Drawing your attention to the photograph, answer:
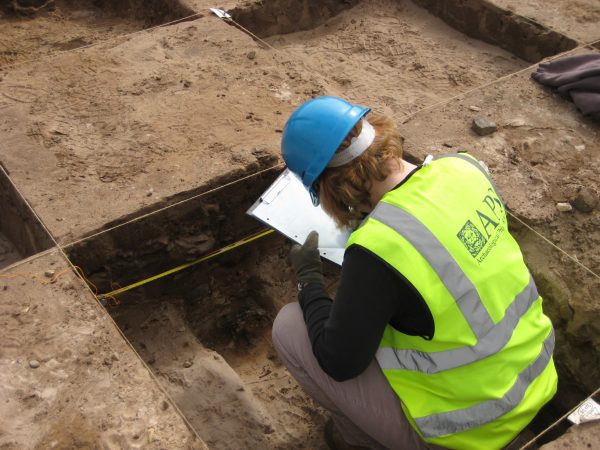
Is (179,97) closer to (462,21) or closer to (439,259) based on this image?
(439,259)

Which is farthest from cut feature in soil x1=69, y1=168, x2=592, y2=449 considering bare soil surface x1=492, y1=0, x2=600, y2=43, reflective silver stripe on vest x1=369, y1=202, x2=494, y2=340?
bare soil surface x1=492, y1=0, x2=600, y2=43

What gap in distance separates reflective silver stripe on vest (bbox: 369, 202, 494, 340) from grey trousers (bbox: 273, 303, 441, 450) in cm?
46

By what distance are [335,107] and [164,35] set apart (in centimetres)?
284

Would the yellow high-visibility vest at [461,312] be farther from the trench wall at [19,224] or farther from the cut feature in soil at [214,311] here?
the trench wall at [19,224]

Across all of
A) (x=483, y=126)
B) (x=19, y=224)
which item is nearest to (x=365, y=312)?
(x=483, y=126)

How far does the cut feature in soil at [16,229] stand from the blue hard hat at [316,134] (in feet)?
4.56

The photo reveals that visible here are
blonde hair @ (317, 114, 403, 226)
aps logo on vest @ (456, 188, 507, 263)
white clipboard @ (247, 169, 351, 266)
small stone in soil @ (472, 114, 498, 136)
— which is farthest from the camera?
small stone in soil @ (472, 114, 498, 136)

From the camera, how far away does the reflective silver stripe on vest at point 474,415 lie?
6.75 feet

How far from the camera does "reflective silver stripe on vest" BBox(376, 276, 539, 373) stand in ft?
6.55

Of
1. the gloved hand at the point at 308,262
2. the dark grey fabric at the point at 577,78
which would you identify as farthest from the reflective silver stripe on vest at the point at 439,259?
the dark grey fabric at the point at 577,78

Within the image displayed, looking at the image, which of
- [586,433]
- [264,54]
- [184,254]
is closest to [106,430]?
[184,254]

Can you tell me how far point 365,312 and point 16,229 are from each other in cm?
232

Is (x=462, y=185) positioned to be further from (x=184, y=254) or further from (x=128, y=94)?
(x=128, y=94)

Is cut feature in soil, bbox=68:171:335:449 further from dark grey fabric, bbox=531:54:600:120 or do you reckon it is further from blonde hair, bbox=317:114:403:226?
dark grey fabric, bbox=531:54:600:120
